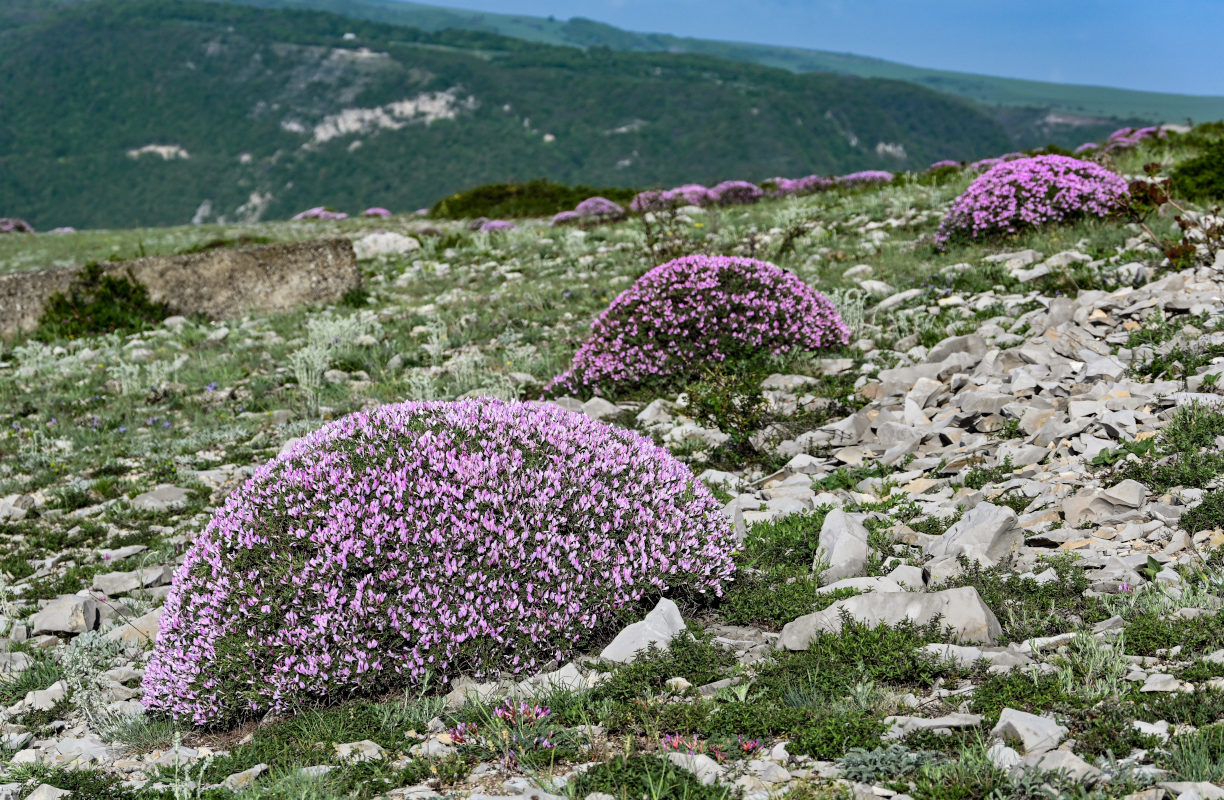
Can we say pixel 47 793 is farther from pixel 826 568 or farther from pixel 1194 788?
pixel 1194 788

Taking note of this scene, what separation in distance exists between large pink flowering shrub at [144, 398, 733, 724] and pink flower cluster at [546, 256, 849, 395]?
384cm

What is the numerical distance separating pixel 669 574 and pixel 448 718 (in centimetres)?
137

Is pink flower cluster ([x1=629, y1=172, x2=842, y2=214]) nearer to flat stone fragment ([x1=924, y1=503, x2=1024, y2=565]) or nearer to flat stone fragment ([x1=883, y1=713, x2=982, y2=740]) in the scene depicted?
flat stone fragment ([x1=924, y1=503, x2=1024, y2=565])

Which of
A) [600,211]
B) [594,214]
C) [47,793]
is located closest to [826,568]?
[47,793]

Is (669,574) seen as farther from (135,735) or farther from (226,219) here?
(226,219)

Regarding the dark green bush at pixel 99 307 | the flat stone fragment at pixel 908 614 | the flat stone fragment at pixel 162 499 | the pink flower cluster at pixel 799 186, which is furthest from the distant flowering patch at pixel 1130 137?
the flat stone fragment at pixel 162 499

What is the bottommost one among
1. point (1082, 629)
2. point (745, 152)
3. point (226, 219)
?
point (226, 219)

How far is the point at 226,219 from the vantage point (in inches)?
7254

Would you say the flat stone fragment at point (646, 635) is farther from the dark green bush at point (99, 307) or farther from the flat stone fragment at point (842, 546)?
the dark green bush at point (99, 307)

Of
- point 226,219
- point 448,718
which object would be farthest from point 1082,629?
point 226,219

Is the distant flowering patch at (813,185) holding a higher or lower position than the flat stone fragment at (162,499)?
higher

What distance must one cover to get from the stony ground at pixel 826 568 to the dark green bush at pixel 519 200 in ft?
66.5

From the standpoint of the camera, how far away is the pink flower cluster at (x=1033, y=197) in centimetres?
1135

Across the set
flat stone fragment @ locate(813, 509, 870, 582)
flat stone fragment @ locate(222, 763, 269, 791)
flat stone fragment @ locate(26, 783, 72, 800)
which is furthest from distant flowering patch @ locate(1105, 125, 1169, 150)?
flat stone fragment @ locate(26, 783, 72, 800)
